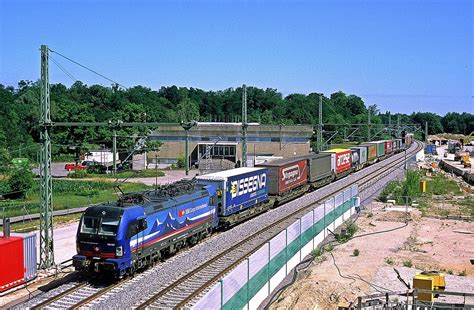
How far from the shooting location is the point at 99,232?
2280 cm

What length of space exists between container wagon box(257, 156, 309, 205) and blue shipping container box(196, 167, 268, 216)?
74.8 inches

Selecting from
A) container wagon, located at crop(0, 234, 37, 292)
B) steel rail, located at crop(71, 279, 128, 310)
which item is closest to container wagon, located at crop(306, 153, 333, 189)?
steel rail, located at crop(71, 279, 128, 310)

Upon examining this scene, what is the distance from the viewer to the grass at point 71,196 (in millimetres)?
48634

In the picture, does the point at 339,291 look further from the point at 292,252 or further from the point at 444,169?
the point at 444,169

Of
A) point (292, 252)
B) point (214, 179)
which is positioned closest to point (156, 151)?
point (214, 179)

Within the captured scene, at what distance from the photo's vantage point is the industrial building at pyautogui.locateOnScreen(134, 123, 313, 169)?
9314cm

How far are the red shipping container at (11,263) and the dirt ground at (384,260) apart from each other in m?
10.8

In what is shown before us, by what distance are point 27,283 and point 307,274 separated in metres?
12.5

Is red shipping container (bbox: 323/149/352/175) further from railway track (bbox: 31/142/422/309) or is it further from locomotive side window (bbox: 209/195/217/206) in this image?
railway track (bbox: 31/142/422/309)

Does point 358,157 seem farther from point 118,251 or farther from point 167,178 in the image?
point 118,251

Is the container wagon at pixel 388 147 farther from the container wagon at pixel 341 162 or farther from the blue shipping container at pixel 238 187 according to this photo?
the blue shipping container at pixel 238 187

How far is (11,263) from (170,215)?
730 cm

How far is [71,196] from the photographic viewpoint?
2319 inches

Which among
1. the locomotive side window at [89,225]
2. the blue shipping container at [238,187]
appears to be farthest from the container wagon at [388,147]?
the locomotive side window at [89,225]
